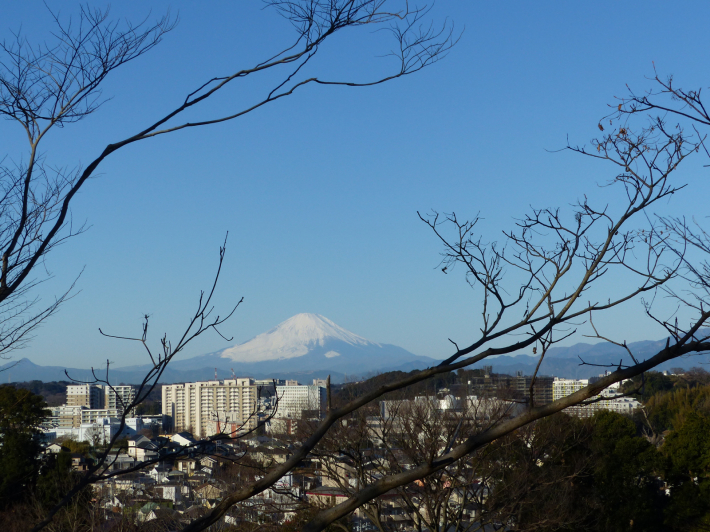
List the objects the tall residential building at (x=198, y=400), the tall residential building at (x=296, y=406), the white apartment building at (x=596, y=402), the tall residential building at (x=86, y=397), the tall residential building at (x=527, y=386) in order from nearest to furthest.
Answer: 1. the white apartment building at (x=596, y=402)
2. the tall residential building at (x=296, y=406)
3. the tall residential building at (x=527, y=386)
4. the tall residential building at (x=198, y=400)
5. the tall residential building at (x=86, y=397)

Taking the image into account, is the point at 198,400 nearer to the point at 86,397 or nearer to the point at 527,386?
the point at 86,397

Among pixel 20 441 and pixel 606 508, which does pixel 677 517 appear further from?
pixel 20 441

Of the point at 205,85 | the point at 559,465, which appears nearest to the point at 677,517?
the point at 559,465

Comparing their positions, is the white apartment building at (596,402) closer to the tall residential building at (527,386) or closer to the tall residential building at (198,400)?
the tall residential building at (527,386)

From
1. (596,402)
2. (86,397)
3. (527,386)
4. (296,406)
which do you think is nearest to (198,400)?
(86,397)

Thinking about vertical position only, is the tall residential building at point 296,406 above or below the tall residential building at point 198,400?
above

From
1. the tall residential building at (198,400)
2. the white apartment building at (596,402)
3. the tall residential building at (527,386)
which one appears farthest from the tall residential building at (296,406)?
the tall residential building at (198,400)

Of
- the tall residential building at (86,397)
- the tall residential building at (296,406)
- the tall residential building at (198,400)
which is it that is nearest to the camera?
the tall residential building at (296,406)

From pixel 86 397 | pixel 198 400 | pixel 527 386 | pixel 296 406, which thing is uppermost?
pixel 527 386

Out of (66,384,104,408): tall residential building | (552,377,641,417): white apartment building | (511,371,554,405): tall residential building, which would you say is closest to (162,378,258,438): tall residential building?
(66,384,104,408): tall residential building

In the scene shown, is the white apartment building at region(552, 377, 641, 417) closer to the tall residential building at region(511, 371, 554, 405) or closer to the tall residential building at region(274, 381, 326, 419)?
the tall residential building at region(511, 371, 554, 405)

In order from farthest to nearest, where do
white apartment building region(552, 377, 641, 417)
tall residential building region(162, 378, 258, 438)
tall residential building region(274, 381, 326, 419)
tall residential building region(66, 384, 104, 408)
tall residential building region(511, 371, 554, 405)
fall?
1. tall residential building region(66, 384, 104, 408)
2. tall residential building region(162, 378, 258, 438)
3. tall residential building region(511, 371, 554, 405)
4. tall residential building region(274, 381, 326, 419)
5. white apartment building region(552, 377, 641, 417)
